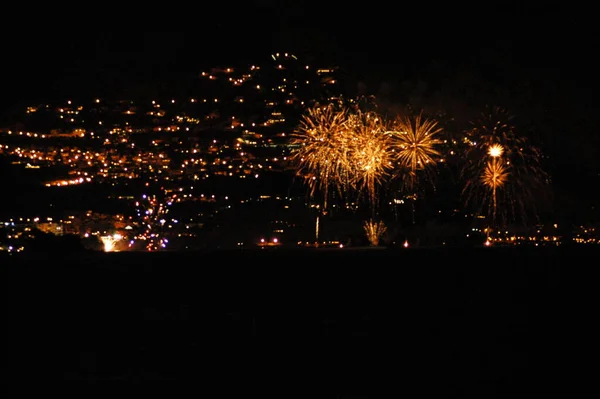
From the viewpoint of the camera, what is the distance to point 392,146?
9.62m

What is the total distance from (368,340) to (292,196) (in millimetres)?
7251

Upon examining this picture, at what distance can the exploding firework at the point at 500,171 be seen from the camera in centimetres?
964

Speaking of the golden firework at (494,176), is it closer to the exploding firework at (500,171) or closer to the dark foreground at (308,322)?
the exploding firework at (500,171)

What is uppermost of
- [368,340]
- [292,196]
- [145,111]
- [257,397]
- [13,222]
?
[145,111]

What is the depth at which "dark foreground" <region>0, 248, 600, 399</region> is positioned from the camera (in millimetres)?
2775

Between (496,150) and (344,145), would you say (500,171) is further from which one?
(344,145)

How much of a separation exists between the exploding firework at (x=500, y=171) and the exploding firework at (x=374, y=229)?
80.3 inches

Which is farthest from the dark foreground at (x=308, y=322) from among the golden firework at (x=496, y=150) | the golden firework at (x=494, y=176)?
the golden firework at (x=494, y=176)

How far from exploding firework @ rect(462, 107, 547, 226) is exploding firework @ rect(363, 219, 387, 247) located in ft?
6.69

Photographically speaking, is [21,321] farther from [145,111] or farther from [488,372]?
[145,111]

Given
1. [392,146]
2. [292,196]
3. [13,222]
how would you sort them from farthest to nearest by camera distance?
[292,196]
[392,146]
[13,222]

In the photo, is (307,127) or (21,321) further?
(307,127)

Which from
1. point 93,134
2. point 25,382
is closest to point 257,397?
point 25,382

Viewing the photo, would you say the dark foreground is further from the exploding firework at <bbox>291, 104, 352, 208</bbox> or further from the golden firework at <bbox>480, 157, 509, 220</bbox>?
the golden firework at <bbox>480, 157, 509, 220</bbox>
